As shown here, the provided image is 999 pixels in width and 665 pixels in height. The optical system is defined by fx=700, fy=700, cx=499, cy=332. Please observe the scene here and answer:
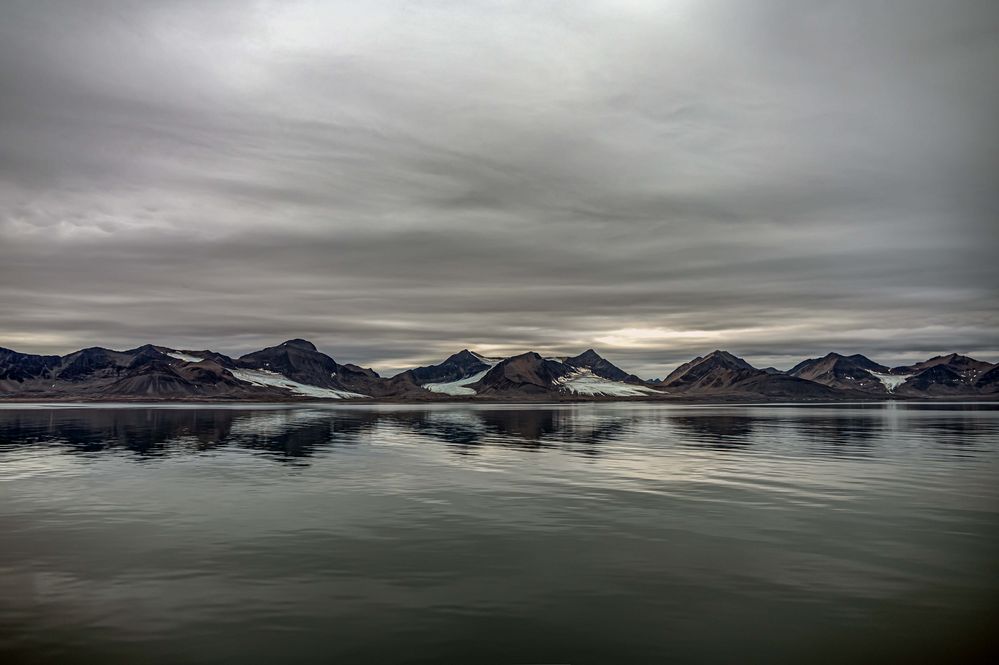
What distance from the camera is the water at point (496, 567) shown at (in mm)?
17391

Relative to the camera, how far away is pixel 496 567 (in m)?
25.0

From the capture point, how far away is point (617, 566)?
2511cm

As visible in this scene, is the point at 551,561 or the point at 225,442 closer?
the point at 551,561

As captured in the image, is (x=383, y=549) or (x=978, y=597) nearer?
(x=978, y=597)

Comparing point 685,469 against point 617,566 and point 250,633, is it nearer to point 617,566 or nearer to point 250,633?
point 617,566

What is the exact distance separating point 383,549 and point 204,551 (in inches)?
271

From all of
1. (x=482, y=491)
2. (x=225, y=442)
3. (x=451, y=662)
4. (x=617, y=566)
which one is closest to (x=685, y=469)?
(x=482, y=491)

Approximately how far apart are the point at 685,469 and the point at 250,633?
45.1 m

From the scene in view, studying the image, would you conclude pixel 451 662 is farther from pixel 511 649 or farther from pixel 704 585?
pixel 704 585

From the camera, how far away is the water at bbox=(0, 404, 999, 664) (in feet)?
57.1

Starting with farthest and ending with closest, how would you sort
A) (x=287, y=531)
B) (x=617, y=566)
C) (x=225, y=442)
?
(x=225, y=442) < (x=287, y=531) < (x=617, y=566)

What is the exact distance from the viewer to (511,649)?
1695cm

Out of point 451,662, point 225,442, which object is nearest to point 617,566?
point 451,662

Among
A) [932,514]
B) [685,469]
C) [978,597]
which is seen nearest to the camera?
[978,597]
